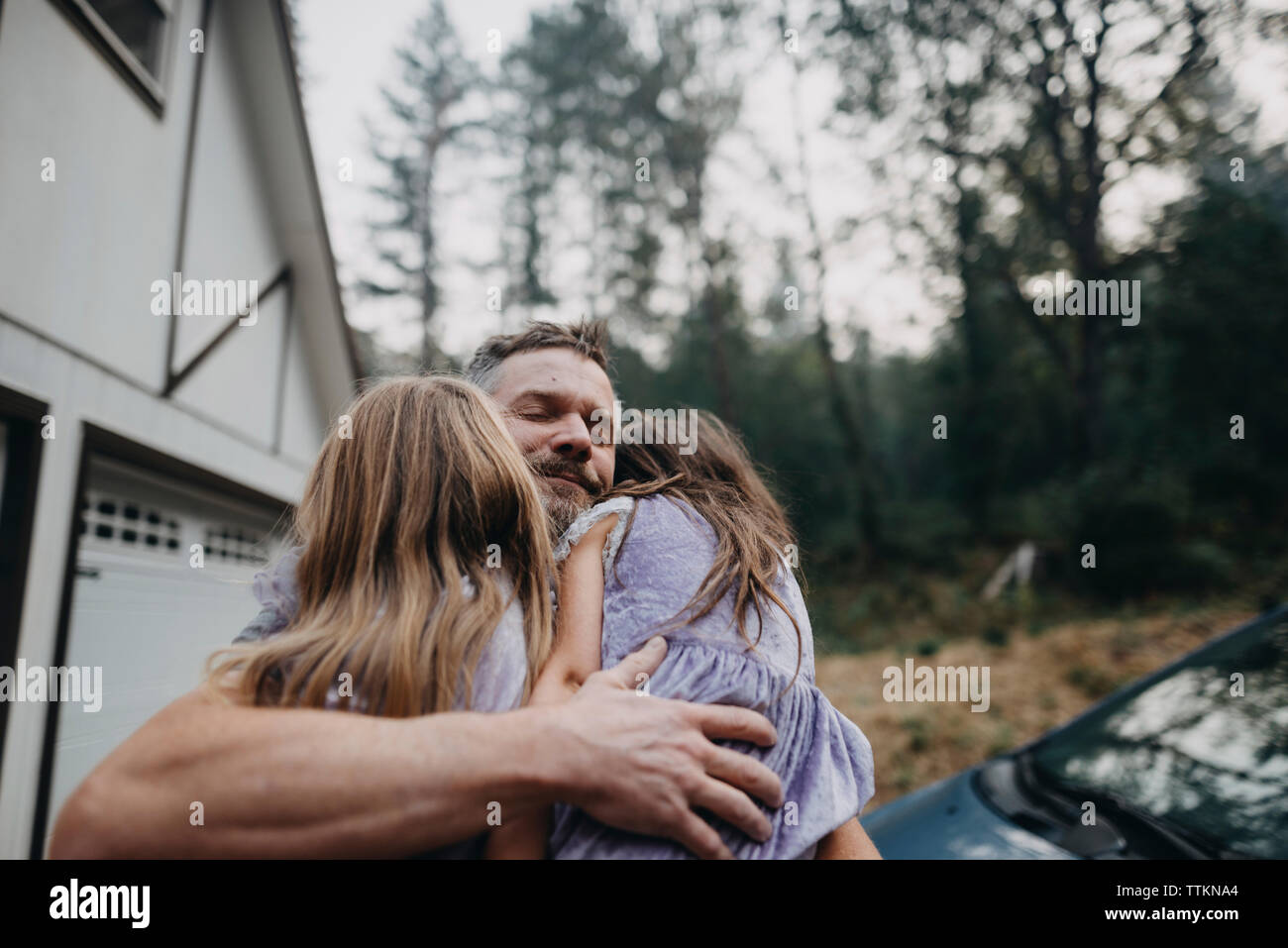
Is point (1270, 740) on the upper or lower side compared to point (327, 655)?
lower

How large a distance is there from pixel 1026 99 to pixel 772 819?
1574 cm

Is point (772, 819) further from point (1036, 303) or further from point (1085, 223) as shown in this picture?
point (1036, 303)

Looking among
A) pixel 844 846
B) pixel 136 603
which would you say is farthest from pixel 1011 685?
pixel 136 603

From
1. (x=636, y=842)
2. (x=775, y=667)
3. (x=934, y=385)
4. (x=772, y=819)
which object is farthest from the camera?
(x=934, y=385)

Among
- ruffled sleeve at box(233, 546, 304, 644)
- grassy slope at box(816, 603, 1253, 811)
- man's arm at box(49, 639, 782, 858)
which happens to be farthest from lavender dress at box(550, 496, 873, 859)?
grassy slope at box(816, 603, 1253, 811)

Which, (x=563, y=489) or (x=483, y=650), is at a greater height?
(x=563, y=489)

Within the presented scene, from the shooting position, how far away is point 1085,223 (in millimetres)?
13047

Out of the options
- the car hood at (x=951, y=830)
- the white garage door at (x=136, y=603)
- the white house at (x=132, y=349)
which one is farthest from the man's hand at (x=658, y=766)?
the white garage door at (x=136, y=603)

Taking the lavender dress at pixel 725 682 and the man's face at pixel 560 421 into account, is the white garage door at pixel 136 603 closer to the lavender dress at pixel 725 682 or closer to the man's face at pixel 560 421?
the man's face at pixel 560 421

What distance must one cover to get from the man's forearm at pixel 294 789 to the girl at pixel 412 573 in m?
0.09

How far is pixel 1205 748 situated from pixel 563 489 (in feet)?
7.44

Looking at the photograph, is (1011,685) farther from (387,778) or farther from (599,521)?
(387,778)

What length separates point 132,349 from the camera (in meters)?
4.30
